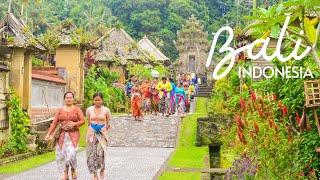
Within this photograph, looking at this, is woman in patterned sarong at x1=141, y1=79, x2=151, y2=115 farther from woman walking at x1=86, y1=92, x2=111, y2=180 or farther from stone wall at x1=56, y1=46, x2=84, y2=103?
woman walking at x1=86, y1=92, x2=111, y2=180

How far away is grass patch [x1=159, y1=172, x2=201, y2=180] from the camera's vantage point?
41.6 feet

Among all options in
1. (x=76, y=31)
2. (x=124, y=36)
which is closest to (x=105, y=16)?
(x=124, y=36)

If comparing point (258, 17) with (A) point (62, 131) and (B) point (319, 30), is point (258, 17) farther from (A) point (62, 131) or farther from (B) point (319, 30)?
(A) point (62, 131)

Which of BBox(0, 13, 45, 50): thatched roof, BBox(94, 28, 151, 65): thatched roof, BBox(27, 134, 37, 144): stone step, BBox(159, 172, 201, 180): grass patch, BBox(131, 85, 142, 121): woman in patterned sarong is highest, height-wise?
BBox(94, 28, 151, 65): thatched roof

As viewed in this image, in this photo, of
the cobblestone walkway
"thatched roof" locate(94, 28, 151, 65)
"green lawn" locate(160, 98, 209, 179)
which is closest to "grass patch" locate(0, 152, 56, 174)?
"green lawn" locate(160, 98, 209, 179)

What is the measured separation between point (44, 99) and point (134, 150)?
5.22 m

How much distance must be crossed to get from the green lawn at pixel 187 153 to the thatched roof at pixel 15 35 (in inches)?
220

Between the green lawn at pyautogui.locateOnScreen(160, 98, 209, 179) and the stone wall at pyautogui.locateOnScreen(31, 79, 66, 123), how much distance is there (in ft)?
16.2

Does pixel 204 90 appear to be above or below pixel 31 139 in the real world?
above

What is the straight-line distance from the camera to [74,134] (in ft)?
36.3

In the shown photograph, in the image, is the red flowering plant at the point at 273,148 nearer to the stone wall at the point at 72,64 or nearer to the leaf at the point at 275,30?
the leaf at the point at 275,30

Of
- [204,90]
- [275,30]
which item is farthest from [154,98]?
[204,90]

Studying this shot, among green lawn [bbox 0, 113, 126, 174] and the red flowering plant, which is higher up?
the red flowering plant

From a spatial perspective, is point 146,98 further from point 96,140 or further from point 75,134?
point 75,134
